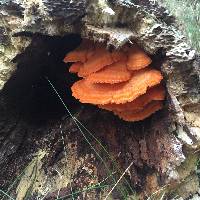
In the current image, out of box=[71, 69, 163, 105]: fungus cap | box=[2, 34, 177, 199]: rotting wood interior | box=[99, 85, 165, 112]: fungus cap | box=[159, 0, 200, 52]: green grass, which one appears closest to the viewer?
box=[71, 69, 163, 105]: fungus cap

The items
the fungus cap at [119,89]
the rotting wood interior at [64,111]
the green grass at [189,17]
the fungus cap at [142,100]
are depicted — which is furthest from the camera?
the green grass at [189,17]

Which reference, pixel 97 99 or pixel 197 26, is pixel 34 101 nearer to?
pixel 97 99

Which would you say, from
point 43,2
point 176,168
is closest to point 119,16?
point 43,2

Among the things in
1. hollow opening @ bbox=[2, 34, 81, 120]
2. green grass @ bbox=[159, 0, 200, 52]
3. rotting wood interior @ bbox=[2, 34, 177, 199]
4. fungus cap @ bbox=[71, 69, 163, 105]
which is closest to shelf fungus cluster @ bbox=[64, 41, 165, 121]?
fungus cap @ bbox=[71, 69, 163, 105]

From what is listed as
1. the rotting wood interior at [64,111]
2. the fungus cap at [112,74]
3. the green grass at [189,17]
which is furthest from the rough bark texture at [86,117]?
the green grass at [189,17]

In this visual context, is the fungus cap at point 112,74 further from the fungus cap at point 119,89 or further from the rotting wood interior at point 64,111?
the rotting wood interior at point 64,111

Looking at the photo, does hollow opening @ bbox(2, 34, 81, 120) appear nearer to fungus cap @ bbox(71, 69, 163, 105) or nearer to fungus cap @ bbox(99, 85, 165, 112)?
fungus cap @ bbox(71, 69, 163, 105)
